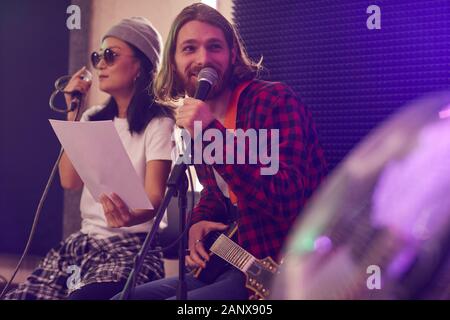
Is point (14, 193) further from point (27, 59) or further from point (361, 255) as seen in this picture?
point (361, 255)

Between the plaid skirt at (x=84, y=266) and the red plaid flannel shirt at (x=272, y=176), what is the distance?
245 mm

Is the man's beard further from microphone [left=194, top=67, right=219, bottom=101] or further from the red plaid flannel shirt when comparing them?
microphone [left=194, top=67, right=219, bottom=101]

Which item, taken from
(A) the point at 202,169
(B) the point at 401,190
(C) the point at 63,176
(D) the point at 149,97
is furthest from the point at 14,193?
(B) the point at 401,190

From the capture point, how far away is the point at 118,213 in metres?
1.87

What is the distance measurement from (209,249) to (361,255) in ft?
4.59

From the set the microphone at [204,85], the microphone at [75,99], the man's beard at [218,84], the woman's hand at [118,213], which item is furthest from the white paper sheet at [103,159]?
the microphone at [75,99]

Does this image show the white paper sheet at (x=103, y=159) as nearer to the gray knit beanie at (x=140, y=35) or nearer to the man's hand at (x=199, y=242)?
the man's hand at (x=199, y=242)

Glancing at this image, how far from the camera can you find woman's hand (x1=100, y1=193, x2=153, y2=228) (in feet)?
5.98

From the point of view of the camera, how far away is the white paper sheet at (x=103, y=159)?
167 cm

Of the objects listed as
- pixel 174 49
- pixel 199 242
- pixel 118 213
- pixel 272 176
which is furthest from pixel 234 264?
pixel 174 49

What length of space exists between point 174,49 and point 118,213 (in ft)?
2.12

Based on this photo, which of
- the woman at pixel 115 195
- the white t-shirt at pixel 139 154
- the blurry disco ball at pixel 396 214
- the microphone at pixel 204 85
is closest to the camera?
the blurry disco ball at pixel 396 214

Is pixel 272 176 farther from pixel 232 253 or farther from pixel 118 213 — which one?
pixel 118 213
